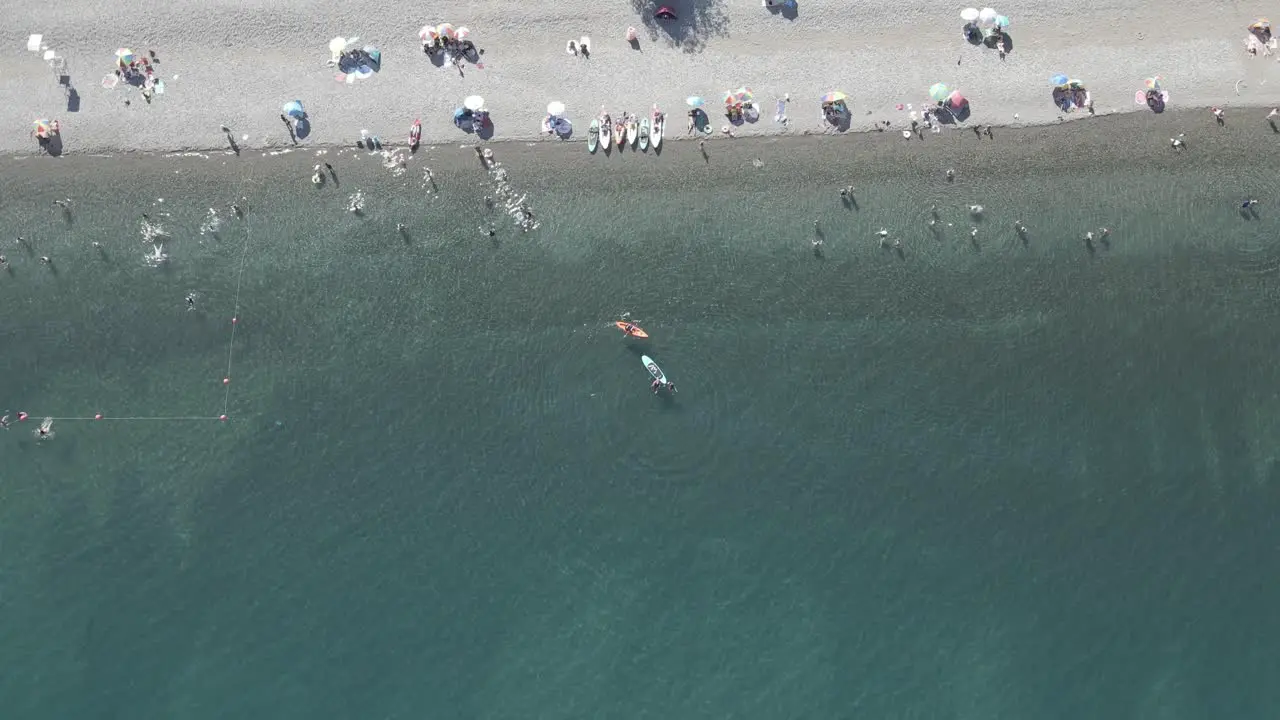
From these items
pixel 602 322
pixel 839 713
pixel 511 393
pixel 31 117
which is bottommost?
pixel 839 713

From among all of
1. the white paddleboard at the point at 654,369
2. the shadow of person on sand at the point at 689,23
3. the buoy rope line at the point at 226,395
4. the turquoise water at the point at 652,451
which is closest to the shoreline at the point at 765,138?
the turquoise water at the point at 652,451

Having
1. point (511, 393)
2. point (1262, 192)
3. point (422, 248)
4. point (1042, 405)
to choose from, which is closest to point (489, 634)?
point (511, 393)

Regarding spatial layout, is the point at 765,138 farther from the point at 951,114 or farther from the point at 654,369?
the point at 654,369

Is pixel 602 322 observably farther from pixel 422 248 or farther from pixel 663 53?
pixel 663 53

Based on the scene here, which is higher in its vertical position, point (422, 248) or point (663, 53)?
point (663, 53)

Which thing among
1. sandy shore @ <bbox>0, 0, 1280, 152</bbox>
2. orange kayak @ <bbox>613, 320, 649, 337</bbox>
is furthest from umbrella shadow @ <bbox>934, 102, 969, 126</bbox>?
orange kayak @ <bbox>613, 320, 649, 337</bbox>

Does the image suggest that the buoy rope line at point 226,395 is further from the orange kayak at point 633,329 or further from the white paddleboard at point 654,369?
the white paddleboard at point 654,369

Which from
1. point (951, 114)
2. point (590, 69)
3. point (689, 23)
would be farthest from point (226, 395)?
point (951, 114)
